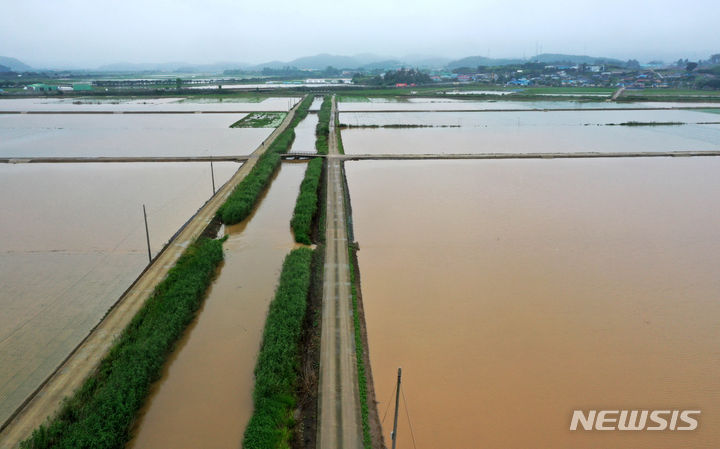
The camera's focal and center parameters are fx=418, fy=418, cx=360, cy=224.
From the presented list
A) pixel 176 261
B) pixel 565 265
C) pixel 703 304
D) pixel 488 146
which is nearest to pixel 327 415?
pixel 176 261

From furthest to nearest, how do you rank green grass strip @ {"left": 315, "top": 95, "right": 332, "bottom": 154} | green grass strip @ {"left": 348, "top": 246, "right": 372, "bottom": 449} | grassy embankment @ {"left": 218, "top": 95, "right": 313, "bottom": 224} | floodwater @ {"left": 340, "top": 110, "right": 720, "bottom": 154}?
floodwater @ {"left": 340, "top": 110, "right": 720, "bottom": 154}, green grass strip @ {"left": 315, "top": 95, "right": 332, "bottom": 154}, grassy embankment @ {"left": 218, "top": 95, "right": 313, "bottom": 224}, green grass strip @ {"left": 348, "top": 246, "right": 372, "bottom": 449}

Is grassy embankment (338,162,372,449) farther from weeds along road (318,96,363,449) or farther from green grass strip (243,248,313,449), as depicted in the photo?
green grass strip (243,248,313,449)

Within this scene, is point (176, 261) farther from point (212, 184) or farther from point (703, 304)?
point (703, 304)

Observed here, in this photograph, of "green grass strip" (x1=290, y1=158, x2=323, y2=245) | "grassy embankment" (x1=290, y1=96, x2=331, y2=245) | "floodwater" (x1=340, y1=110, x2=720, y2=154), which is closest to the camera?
"green grass strip" (x1=290, y1=158, x2=323, y2=245)

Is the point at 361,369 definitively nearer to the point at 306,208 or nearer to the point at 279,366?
the point at 279,366

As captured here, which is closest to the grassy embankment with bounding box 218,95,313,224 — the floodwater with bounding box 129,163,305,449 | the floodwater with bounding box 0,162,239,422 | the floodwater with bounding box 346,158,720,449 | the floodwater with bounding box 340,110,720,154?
the floodwater with bounding box 0,162,239,422

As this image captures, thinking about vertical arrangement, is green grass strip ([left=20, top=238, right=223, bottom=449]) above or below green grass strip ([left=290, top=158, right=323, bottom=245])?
below
